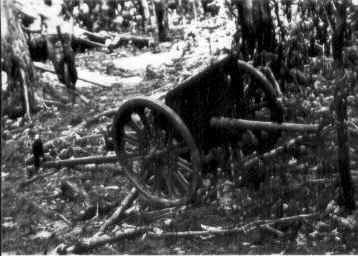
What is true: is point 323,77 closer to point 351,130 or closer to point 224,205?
point 351,130

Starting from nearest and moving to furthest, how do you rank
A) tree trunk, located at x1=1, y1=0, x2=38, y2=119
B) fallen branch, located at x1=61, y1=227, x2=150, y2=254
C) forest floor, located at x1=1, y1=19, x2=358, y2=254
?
forest floor, located at x1=1, y1=19, x2=358, y2=254 → fallen branch, located at x1=61, y1=227, x2=150, y2=254 → tree trunk, located at x1=1, y1=0, x2=38, y2=119

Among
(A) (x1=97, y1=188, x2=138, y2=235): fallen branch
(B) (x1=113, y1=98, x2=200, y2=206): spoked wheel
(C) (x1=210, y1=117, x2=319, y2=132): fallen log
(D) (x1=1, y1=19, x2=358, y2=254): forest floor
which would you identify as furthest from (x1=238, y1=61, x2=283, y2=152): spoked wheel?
(A) (x1=97, y1=188, x2=138, y2=235): fallen branch

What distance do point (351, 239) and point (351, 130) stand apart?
105cm

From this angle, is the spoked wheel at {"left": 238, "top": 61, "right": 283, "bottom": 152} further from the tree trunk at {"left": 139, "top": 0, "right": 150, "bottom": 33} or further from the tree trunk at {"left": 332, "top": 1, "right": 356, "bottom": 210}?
the tree trunk at {"left": 139, "top": 0, "right": 150, "bottom": 33}

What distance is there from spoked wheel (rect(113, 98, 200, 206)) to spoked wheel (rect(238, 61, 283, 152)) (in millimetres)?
683

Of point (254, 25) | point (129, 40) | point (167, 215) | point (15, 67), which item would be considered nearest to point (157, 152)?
point (167, 215)

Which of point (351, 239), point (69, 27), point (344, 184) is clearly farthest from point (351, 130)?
point (69, 27)

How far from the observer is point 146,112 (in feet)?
15.6

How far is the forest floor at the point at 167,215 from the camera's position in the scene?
12.6ft

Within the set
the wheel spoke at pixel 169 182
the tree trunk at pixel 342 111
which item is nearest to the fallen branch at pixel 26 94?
the wheel spoke at pixel 169 182

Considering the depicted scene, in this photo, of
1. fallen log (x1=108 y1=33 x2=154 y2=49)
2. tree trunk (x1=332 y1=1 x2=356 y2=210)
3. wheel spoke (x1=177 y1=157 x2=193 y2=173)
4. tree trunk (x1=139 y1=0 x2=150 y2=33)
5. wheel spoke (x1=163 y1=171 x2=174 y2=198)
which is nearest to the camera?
tree trunk (x1=332 y1=1 x2=356 y2=210)

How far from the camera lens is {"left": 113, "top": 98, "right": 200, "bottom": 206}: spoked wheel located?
4125 millimetres

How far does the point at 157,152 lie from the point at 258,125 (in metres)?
0.81

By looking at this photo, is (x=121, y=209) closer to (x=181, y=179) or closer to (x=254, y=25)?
(x=181, y=179)
